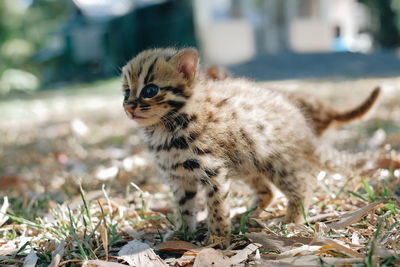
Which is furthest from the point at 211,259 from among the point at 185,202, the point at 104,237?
the point at 185,202

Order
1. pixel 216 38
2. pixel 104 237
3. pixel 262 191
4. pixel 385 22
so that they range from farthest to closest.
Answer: pixel 385 22 < pixel 216 38 < pixel 262 191 < pixel 104 237

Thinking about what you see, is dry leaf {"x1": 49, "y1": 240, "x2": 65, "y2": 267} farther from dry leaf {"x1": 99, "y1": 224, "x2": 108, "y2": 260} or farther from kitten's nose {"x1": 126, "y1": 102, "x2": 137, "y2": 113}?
kitten's nose {"x1": 126, "y1": 102, "x2": 137, "y2": 113}

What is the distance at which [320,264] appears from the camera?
6.91ft

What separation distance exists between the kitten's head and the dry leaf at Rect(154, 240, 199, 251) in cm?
72

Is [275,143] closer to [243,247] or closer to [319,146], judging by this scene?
[319,146]

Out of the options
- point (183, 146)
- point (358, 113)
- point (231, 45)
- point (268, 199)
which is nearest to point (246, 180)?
point (268, 199)

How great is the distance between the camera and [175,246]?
8.64ft

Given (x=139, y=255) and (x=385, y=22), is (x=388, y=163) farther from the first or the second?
(x=385, y=22)

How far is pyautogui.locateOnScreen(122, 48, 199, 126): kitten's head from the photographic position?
112 inches

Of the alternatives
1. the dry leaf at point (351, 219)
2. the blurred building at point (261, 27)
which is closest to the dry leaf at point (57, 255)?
the dry leaf at point (351, 219)

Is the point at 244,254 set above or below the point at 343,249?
below

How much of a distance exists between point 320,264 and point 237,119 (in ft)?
3.73

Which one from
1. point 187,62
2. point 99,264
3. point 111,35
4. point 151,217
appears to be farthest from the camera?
point 111,35

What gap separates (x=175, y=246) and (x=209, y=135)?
2.22ft
